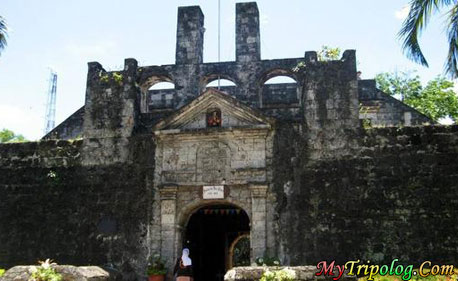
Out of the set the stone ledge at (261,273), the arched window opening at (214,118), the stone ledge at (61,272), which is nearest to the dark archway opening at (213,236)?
the arched window opening at (214,118)

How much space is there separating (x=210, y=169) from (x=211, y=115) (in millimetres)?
1431

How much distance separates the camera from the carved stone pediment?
12.8 m

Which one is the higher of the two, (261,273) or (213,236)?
(213,236)

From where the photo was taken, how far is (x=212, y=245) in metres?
18.0

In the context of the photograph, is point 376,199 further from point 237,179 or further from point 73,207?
point 73,207

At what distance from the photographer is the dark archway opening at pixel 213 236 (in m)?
14.6

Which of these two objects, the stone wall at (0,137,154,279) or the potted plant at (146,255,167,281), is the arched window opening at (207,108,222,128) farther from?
the potted plant at (146,255,167,281)

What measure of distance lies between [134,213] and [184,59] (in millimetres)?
5066

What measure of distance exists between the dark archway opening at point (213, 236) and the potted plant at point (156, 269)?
4.06 feet

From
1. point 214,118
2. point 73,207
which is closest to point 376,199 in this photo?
point 214,118

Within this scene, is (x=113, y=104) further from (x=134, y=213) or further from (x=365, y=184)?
(x=365, y=184)

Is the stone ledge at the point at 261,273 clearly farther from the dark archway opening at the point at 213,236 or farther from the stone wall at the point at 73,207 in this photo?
the dark archway opening at the point at 213,236

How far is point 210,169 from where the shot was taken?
12.7 m

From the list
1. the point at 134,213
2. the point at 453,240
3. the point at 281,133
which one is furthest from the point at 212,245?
the point at 453,240
